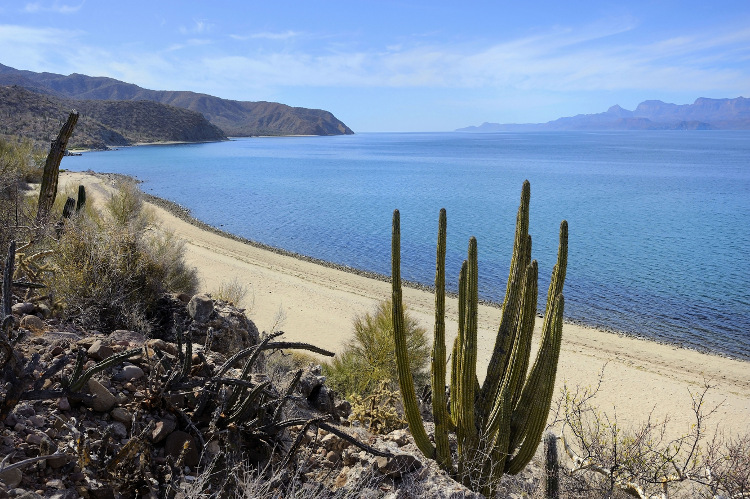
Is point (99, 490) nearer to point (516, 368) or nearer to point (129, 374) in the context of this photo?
point (129, 374)

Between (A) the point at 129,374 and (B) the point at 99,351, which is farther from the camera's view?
(B) the point at 99,351

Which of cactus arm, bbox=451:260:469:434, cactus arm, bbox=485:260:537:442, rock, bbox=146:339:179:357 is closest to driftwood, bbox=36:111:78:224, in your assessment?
rock, bbox=146:339:179:357

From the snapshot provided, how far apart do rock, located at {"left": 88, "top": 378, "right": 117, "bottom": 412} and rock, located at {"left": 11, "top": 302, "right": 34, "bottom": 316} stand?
2112 mm

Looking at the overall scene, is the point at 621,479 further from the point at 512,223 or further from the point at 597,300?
the point at 512,223

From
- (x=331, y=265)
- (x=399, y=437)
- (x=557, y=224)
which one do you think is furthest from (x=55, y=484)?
(x=557, y=224)

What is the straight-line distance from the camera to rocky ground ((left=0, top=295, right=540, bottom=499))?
3.41 meters

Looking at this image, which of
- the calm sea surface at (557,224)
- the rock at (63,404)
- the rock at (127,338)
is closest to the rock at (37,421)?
the rock at (63,404)

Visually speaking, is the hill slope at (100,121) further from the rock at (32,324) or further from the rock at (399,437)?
the rock at (399,437)

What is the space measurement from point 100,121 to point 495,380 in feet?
516

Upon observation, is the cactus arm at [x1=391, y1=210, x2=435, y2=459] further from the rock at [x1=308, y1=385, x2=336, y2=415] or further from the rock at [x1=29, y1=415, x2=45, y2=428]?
the rock at [x1=29, y1=415, x2=45, y2=428]

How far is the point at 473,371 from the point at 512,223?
120 feet

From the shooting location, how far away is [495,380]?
561 centimetres

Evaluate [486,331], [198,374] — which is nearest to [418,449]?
[198,374]

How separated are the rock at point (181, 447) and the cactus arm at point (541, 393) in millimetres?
3008
